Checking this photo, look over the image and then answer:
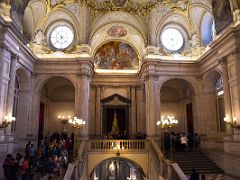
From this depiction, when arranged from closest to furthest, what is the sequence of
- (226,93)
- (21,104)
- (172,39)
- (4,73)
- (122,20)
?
(4,73) → (226,93) → (21,104) → (122,20) → (172,39)

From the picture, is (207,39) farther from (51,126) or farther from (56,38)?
(51,126)

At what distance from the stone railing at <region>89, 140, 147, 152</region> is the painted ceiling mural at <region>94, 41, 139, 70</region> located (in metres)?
8.17

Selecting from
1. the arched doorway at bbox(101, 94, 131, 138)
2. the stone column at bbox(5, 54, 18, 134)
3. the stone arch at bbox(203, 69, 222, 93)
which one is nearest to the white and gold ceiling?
the stone arch at bbox(203, 69, 222, 93)

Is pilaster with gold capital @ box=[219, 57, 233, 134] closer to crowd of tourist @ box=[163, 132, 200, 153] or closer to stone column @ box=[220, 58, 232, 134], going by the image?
stone column @ box=[220, 58, 232, 134]

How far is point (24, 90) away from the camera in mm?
17797

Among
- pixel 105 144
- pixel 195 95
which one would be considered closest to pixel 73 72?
pixel 105 144

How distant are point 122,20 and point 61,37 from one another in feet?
16.6

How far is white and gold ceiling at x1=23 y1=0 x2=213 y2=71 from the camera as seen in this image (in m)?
18.5

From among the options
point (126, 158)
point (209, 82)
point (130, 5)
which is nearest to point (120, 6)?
point (130, 5)

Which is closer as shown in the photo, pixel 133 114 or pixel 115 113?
pixel 115 113

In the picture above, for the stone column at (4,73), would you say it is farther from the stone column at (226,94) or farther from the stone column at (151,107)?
the stone column at (226,94)

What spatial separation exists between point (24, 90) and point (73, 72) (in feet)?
11.9

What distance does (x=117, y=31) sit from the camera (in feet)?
74.2

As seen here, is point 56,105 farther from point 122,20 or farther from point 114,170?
point 114,170
